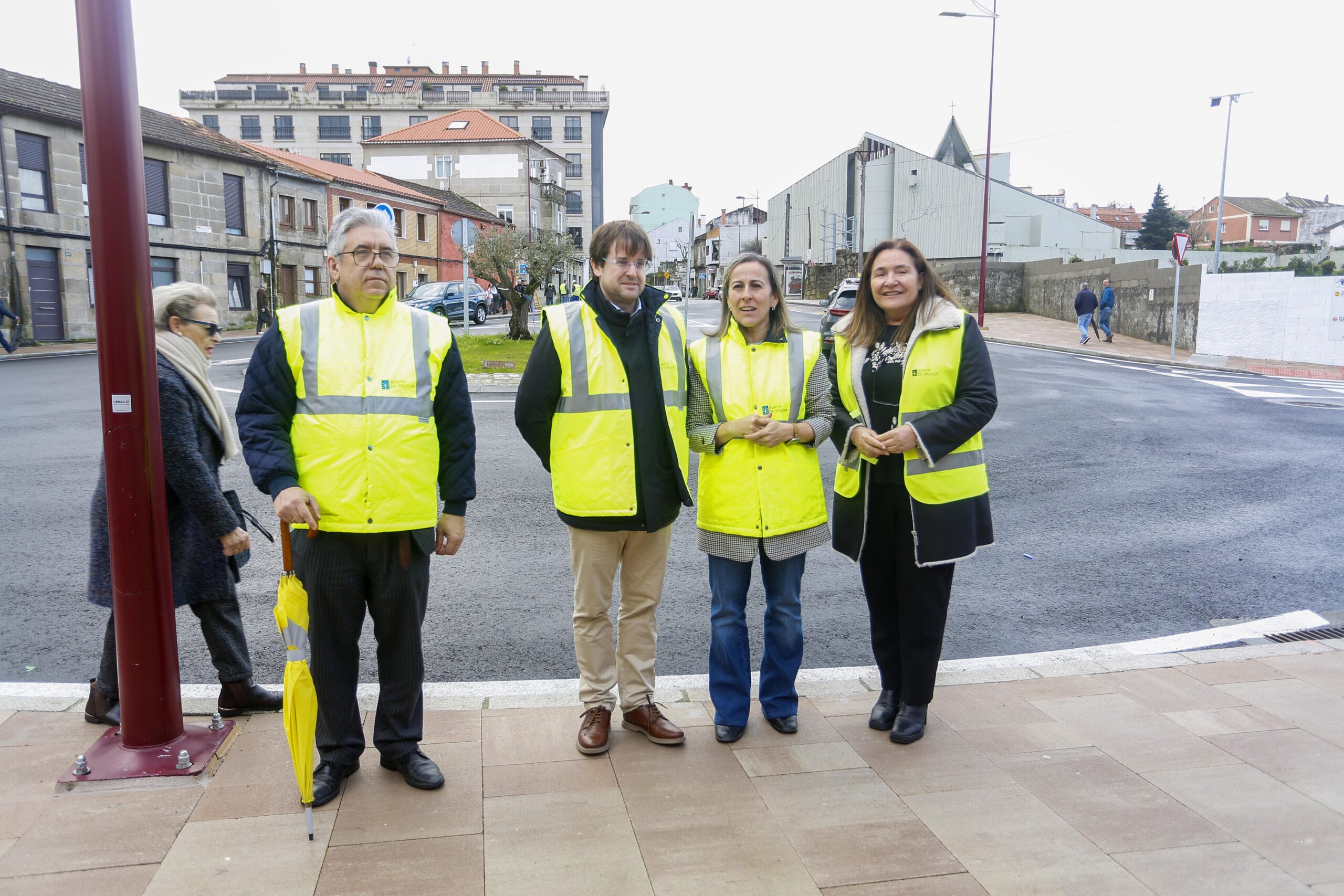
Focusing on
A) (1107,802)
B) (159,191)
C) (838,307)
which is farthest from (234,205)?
(1107,802)

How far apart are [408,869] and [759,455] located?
1887 mm

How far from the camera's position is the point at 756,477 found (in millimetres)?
3701

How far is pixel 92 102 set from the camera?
9.84 feet

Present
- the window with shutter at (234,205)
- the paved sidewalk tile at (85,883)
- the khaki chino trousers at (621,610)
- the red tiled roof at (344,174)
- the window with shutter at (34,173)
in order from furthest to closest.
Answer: the red tiled roof at (344,174) < the window with shutter at (234,205) < the window with shutter at (34,173) < the khaki chino trousers at (621,610) < the paved sidewalk tile at (85,883)

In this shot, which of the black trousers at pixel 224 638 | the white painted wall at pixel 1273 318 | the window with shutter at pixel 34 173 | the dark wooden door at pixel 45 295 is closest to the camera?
the black trousers at pixel 224 638

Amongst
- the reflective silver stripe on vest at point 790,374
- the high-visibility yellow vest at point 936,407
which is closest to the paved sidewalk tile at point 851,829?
the high-visibility yellow vest at point 936,407

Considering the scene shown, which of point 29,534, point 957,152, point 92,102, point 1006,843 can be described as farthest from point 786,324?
point 957,152

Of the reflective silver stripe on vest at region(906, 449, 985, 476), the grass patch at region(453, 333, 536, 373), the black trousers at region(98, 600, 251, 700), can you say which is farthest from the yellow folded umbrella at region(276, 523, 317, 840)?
the grass patch at region(453, 333, 536, 373)

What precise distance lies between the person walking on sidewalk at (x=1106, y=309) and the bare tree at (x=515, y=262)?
15115 mm

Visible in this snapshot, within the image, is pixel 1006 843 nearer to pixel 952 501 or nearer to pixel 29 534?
pixel 952 501

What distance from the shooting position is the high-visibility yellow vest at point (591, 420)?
11.6 ft

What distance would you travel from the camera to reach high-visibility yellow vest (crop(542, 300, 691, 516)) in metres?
3.53

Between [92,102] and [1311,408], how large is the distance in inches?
620

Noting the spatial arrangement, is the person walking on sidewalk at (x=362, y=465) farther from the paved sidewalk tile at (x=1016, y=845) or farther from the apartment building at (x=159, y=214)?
the apartment building at (x=159, y=214)
